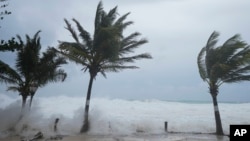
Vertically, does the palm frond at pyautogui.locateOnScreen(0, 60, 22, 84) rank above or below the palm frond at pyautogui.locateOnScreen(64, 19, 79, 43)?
below

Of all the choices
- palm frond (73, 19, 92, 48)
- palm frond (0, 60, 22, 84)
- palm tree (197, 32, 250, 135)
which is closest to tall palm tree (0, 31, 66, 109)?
palm frond (0, 60, 22, 84)

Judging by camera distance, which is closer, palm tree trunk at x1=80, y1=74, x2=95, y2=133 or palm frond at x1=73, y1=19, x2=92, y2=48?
palm tree trunk at x1=80, y1=74, x2=95, y2=133

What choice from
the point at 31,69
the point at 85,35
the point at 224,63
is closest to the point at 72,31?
the point at 85,35

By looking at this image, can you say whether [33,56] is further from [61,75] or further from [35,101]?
[35,101]

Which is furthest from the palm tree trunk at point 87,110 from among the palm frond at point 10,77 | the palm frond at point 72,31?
the palm frond at point 10,77

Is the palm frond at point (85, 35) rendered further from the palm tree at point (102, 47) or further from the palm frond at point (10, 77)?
the palm frond at point (10, 77)

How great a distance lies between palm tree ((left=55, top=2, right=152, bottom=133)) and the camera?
58.3 feet

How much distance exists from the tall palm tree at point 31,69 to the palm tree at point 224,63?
32.5ft

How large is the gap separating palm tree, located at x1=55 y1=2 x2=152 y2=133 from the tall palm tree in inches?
86.7

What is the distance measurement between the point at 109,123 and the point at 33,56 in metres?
7.73

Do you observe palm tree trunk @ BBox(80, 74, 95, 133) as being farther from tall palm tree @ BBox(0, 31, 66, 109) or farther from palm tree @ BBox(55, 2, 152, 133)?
tall palm tree @ BBox(0, 31, 66, 109)

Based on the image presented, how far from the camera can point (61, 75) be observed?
68.3ft

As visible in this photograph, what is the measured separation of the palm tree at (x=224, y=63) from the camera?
17000 millimetres

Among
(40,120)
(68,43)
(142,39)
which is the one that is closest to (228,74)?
(142,39)
